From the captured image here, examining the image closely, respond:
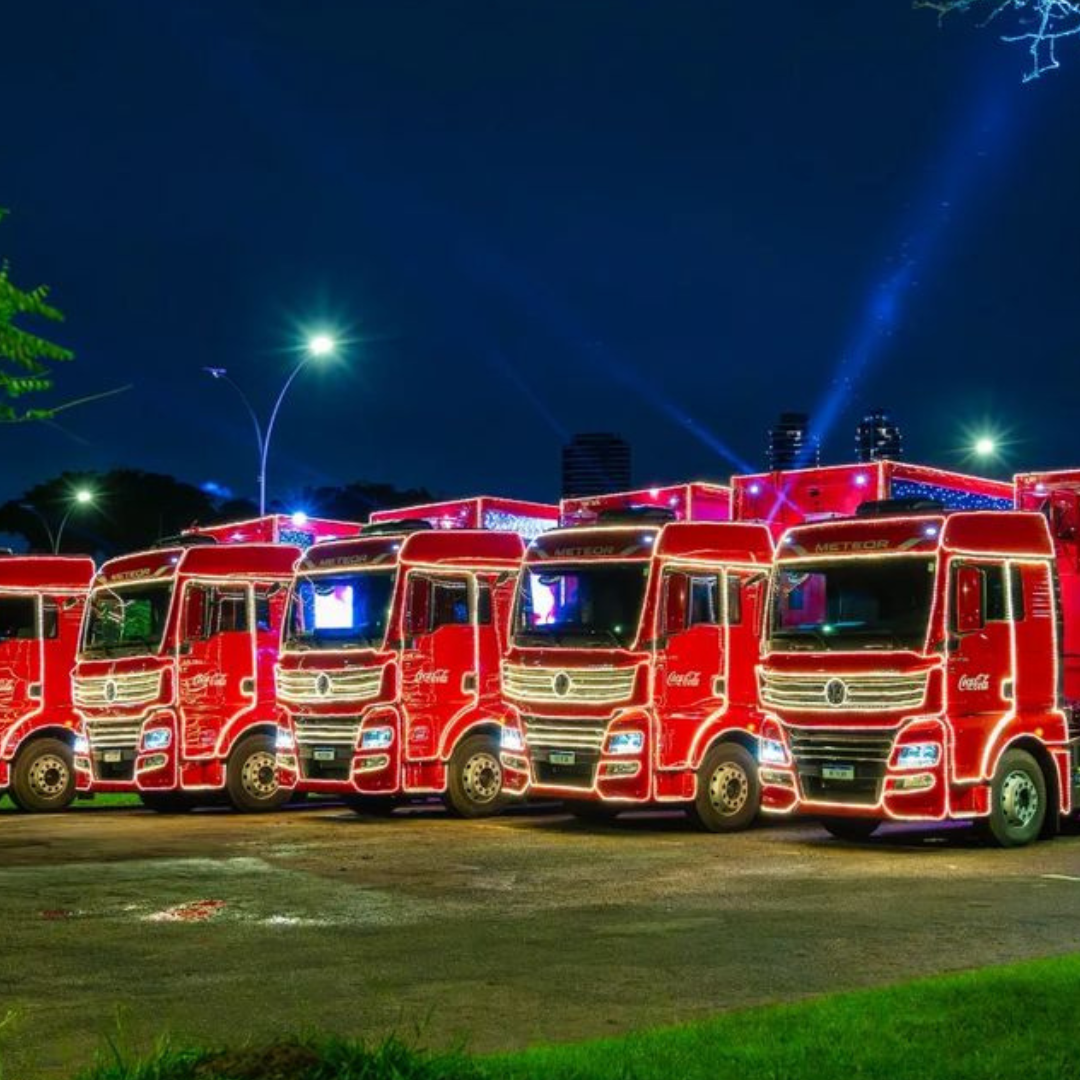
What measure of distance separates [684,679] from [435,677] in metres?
3.13

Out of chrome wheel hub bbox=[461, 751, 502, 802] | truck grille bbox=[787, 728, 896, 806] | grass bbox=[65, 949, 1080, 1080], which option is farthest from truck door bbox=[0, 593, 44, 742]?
grass bbox=[65, 949, 1080, 1080]

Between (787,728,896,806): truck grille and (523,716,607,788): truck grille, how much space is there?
6.93 ft

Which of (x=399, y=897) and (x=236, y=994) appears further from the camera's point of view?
(x=399, y=897)

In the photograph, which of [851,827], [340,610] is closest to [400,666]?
[340,610]

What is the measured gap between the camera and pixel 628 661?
56.1 feet

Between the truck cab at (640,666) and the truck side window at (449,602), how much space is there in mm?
1423

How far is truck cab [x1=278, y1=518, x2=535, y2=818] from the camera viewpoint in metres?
19.0

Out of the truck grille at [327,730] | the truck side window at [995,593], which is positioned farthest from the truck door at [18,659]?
the truck side window at [995,593]

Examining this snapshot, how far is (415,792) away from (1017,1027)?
40.5 feet

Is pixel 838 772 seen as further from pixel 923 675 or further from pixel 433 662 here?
pixel 433 662

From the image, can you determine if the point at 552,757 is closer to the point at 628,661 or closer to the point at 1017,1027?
the point at 628,661

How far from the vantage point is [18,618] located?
855 inches

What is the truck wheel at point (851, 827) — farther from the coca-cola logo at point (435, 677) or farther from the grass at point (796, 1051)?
the grass at point (796, 1051)

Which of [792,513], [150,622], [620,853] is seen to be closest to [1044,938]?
[620,853]
